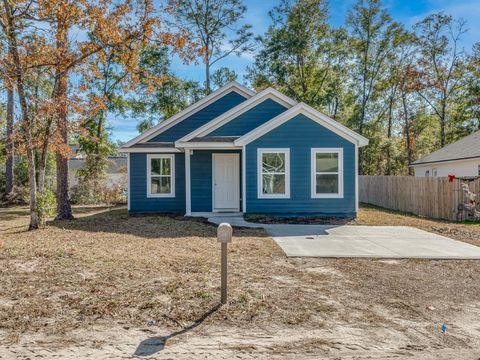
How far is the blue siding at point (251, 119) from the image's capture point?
14742mm

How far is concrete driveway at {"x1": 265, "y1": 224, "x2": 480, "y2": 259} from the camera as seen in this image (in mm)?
7953

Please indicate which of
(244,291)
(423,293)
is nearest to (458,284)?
(423,293)

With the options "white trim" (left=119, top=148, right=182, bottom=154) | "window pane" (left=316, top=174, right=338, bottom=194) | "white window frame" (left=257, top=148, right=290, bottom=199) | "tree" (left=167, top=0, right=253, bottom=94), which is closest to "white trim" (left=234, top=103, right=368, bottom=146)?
"white window frame" (left=257, top=148, right=290, bottom=199)

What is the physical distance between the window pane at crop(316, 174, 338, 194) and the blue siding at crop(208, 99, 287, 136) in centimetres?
328

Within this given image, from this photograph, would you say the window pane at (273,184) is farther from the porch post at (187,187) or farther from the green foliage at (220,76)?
the green foliage at (220,76)

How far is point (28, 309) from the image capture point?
454 centimetres

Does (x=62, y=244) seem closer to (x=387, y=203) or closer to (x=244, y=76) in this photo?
(x=387, y=203)

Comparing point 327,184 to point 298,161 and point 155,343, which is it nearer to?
point 298,161

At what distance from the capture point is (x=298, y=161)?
13586 millimetres

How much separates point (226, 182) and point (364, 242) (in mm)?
6990

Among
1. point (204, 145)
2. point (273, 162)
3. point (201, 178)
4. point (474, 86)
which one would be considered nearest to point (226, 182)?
point (201, 178)

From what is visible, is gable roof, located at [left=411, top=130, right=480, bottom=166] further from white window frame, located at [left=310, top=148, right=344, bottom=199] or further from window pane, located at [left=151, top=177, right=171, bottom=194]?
window pane, located at [left=151, top=177, right=171, bottom=194]

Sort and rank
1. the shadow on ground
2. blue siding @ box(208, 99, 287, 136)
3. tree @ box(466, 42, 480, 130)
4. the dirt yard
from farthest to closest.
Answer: tree @ box(466, 42, 480, 130)
blue siding @ box(208, 99, 287, 136)
the dirt yard
the shadow on ground

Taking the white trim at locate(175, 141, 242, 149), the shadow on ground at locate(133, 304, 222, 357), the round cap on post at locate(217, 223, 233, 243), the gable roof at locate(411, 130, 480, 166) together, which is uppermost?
the gable roof at locate(411, 130, 480, 166)
